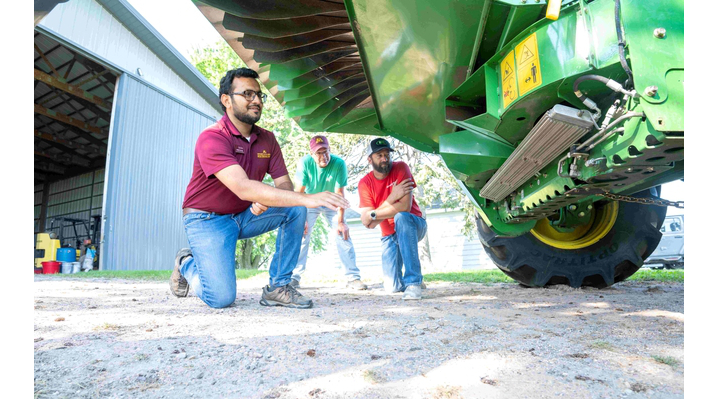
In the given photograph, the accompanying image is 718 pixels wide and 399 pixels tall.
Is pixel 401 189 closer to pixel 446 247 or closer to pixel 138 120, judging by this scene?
pixel 138 120

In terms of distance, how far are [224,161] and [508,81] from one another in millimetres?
1289

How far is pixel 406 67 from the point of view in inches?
76.6

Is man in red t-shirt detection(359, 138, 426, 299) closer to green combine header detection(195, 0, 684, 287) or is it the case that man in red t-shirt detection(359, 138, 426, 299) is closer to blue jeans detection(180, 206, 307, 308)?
green combine header detection(195, 0, 684, 287)

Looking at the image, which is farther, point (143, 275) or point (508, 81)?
point (143, 275)

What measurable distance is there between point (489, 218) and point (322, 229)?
48.7 ft

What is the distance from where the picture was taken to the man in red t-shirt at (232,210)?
2285mm

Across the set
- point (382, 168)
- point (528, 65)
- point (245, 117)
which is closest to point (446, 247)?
point (382, 168)

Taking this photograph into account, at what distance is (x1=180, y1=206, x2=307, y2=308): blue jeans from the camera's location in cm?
231

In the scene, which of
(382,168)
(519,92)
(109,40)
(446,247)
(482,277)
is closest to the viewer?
(519,92)

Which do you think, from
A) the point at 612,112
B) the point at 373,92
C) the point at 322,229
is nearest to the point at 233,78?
the point at 373,92

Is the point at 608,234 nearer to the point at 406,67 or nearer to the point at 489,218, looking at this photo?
the point at 489,218

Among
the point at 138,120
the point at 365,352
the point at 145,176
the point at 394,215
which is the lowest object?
the point at 365,352

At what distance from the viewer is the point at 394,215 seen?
3.03 m

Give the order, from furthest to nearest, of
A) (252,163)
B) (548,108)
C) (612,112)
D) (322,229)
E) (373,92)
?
(322,229)
(252,163)
(373,92)
(548,108)
(612,112)
